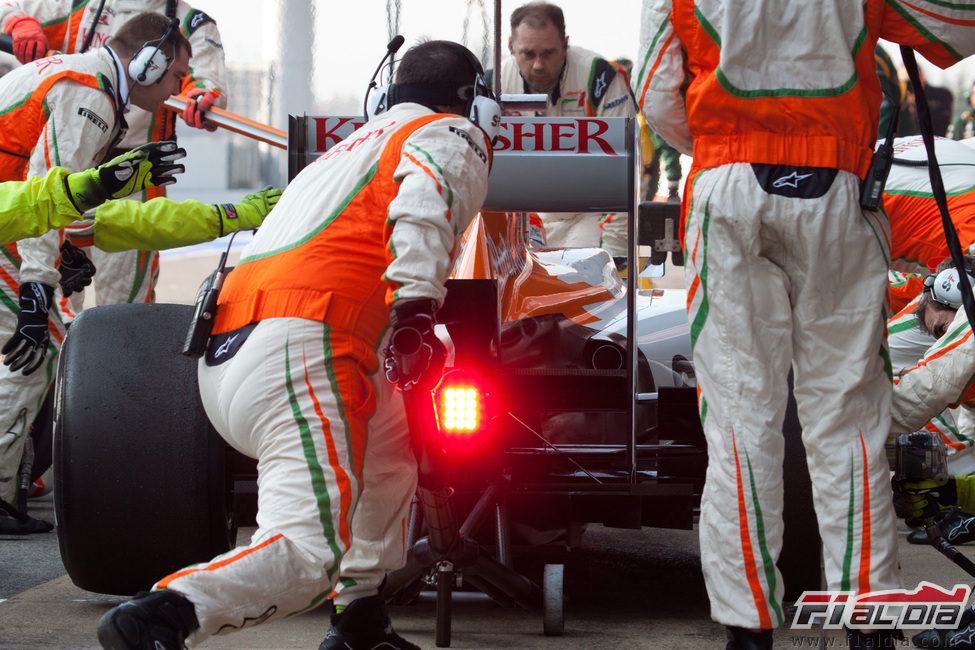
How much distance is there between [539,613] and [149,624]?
63.5 inches

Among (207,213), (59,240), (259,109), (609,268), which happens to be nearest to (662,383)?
(609,268)

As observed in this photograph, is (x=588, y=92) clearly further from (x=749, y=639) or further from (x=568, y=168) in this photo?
(x=749, y=639)

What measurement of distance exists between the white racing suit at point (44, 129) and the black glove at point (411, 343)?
2.34 m

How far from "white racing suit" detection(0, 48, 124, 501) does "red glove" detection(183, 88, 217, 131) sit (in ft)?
2.17

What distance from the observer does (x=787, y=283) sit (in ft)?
9.67

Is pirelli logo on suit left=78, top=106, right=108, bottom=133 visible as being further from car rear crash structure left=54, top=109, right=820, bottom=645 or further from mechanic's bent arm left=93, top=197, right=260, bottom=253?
car rear crash structure left=54, top=109, right=820, bottom=645

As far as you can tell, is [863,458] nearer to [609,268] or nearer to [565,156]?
[565,156]

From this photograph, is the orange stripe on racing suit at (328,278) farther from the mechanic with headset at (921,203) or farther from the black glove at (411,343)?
the mechanic with headset at (921,203)

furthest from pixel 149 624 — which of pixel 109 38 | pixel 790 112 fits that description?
pixel 109 38

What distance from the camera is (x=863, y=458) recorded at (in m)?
2.82

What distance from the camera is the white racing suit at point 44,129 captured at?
15.0ft

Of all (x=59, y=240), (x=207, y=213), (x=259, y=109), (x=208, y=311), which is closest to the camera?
(x=208, y=311)

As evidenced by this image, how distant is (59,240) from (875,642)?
2.92 metres

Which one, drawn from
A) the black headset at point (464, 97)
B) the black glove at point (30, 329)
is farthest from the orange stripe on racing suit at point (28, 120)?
the black headset at point (464, 97)
